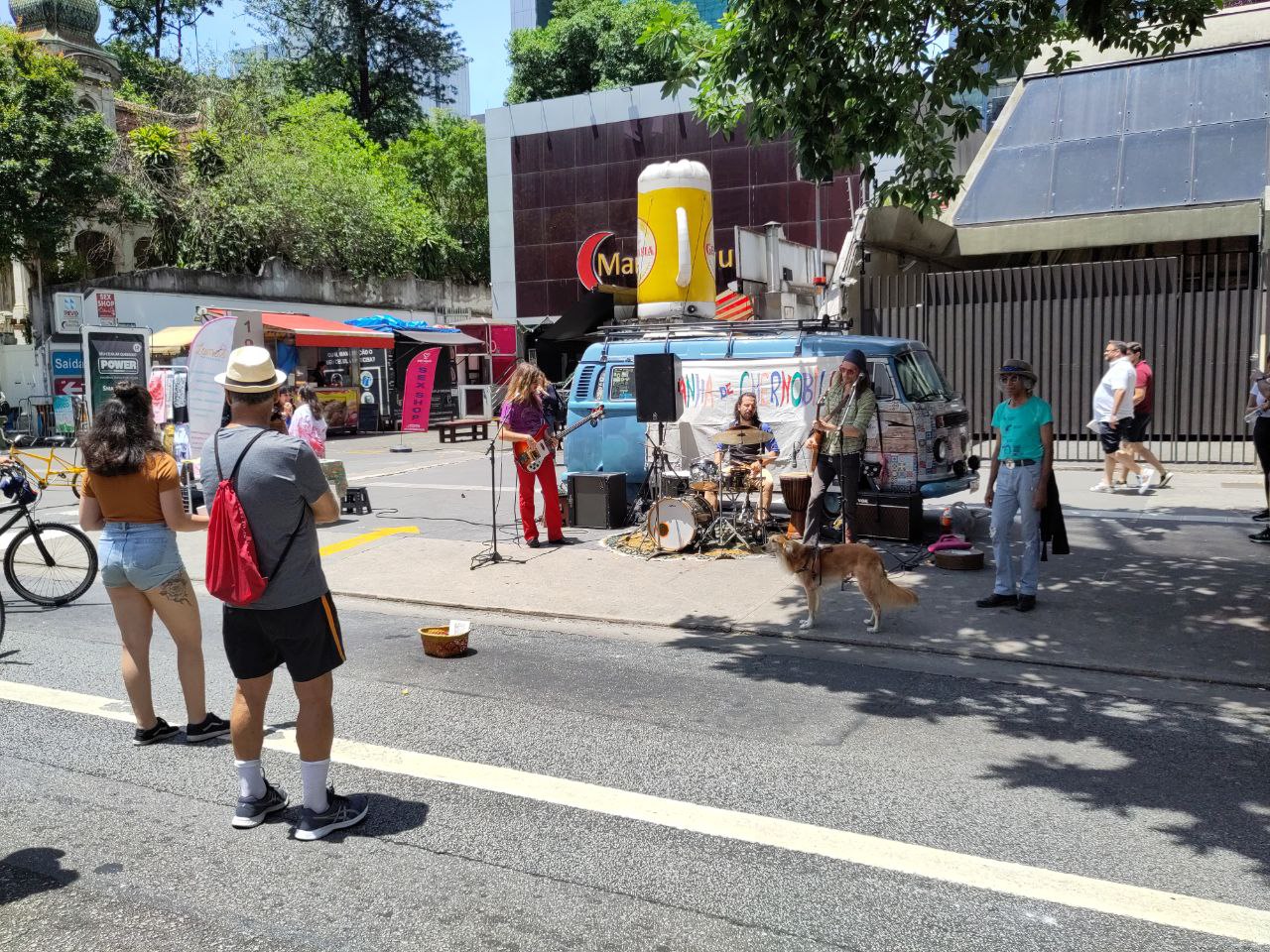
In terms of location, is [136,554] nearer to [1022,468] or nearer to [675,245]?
[1022,468]

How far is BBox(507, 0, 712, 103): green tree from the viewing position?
4225 centimetres

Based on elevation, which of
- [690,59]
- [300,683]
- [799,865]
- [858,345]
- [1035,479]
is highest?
[690,59]

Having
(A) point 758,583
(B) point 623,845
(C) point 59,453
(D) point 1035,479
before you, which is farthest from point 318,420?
(C) point 59,453

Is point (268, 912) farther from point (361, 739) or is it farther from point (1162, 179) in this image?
point (1162, 179)

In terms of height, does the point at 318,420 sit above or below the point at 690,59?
below

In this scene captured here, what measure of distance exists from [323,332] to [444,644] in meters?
22.4

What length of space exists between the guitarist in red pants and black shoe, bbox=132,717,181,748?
519 centimetres

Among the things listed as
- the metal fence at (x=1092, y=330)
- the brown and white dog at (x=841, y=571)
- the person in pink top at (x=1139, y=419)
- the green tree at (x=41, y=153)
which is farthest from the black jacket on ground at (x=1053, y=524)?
the green tree at (x=41, y=153)

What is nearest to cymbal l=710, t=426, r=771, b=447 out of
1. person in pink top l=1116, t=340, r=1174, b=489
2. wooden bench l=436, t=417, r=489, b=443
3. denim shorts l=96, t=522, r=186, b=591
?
person in pink top l=1116, t=340, r=1174, b=489

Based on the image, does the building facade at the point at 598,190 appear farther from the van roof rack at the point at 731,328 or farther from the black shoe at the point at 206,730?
the black shoe at the point at 206,730

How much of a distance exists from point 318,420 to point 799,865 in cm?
1023

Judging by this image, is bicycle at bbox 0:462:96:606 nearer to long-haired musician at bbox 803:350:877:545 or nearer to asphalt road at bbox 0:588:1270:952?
asphalt road at bbox 0:588:1270:952

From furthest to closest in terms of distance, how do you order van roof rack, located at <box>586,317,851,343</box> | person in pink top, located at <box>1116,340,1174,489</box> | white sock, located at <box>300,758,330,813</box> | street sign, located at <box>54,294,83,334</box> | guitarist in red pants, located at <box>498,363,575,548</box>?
street sign, located at <box>54,294,83,334</box> < person in pink top, located at <box>1116,340,1174,489</box> < van roof rack, located at <box>586,317,851,343</box> < guitarist in red pants, located at <box>498,363,575,548</box> < white sock, located at <box>300,758,330,813</box>

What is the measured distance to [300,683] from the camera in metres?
4.11
